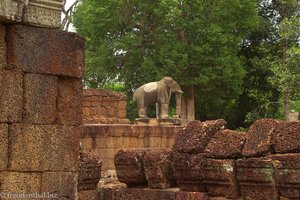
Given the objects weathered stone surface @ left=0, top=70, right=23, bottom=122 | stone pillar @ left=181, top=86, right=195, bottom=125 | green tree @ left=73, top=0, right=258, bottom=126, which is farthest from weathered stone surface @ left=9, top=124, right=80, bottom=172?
stone pillar @ left=181, top=86, right=195, bottom=125

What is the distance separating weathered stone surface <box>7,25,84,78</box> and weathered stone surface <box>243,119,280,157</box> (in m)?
2.05

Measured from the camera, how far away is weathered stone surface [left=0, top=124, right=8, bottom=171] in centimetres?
575

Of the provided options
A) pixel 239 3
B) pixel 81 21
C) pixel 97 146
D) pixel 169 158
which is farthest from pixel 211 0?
pixel 169 158

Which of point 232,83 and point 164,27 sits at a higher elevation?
point 164,27

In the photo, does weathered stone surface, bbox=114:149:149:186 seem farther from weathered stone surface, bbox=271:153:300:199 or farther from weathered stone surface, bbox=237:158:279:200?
weathered stone surface, bbox=271:153:300:199

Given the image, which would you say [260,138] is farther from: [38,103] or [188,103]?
[188,103]

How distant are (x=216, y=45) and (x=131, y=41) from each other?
407 centimetres

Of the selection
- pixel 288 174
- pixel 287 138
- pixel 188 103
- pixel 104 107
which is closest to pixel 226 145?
pixel 287 138

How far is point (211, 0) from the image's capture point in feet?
97.9

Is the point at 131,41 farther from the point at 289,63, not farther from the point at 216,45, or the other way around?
the point at 289,63

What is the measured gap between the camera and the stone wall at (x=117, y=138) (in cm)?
1605

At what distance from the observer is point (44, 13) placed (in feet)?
20.1

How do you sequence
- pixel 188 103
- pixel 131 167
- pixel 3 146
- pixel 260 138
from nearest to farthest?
pixel 3 146 < pixel 260 138 < pixel 131 167 < pixel 188 103

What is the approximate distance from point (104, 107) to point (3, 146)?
1391 centimetres
